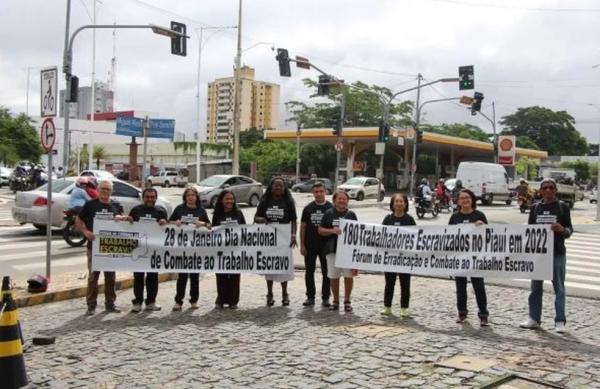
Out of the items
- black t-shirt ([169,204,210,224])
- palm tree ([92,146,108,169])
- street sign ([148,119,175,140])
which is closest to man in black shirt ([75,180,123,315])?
black t-shirt ([169,204,210,224])

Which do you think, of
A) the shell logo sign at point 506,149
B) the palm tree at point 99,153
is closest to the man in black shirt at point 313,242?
the shell logo sign at point 506,149

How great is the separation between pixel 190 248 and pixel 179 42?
55.8 ft

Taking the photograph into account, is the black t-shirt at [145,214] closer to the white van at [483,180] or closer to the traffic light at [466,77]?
the traffic light at [466,77]

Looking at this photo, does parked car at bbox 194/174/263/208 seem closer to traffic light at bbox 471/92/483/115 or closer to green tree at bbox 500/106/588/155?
traffic light at bbox 471/92/483/115

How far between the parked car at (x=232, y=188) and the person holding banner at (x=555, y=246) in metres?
20.4

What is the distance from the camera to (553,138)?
12331cm

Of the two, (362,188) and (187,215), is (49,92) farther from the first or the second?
(362,188)

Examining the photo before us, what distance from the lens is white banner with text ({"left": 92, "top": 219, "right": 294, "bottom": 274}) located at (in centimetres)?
834

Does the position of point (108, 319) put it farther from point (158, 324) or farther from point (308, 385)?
point (308, 385)

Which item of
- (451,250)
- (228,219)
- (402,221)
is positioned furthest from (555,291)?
(228,219)

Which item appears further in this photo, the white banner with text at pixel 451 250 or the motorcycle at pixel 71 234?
the motorcycle at pixel 71 234

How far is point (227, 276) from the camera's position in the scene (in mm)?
8508

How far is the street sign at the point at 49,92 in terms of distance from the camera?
9423mm

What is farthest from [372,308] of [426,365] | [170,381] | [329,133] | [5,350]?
[329,133]
